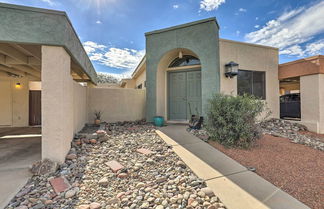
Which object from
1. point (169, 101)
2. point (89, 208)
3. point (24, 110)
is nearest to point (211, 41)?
point (169, 101)

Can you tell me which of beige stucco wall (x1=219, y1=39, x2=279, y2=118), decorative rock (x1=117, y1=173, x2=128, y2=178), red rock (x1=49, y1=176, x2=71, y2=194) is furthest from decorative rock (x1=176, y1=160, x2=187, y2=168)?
beige stucco wall (x1=219, y1=39, x2=279, y2=118)

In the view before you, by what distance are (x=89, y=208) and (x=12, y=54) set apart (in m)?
4.93

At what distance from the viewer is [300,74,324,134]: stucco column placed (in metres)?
6.42

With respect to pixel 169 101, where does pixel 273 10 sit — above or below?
above

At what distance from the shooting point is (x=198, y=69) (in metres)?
6.71

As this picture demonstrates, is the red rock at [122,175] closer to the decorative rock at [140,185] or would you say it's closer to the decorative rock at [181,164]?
the decorative rock at [140,185]

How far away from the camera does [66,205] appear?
191cm

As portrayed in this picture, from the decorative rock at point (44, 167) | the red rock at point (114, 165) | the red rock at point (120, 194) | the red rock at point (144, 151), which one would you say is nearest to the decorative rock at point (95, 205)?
the red rock at point (120, 194)

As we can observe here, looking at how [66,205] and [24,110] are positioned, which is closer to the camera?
[66,205]

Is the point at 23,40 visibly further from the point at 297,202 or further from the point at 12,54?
the point at 297,202

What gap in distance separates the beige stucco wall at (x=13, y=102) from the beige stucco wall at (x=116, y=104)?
11.9ft

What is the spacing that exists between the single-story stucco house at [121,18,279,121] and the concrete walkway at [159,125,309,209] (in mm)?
2978

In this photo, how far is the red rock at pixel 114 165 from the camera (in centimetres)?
272

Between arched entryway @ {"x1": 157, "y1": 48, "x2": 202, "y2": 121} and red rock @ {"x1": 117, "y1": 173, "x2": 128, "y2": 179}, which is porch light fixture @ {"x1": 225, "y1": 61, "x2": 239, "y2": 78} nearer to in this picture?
arched entryway @ {"x1": 157, "y1": 48, "x2": 202, "y2": 121}
